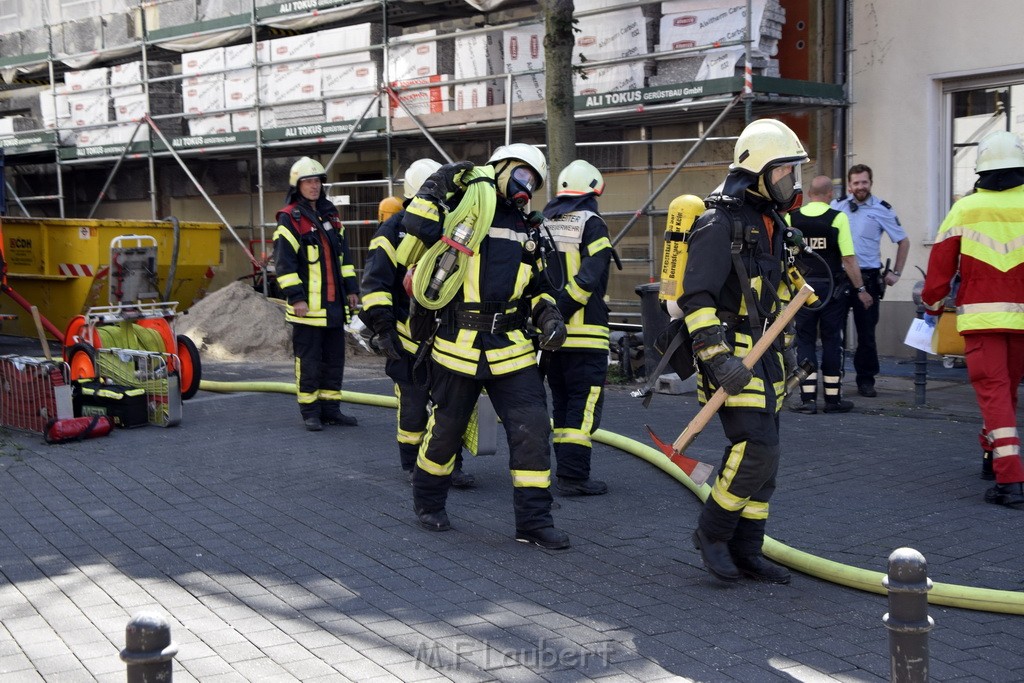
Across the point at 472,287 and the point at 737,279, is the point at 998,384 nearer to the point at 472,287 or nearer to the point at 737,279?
the point at 737,279

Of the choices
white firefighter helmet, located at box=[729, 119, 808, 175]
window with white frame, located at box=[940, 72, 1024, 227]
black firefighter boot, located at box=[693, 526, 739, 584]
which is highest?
window with white frame, located at box=[940, 72, 1024, 227]

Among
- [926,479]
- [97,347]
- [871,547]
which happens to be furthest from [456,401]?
[97,347]

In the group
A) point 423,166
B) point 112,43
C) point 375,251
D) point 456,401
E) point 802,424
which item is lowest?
point 802,424

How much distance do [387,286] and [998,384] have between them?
350cm

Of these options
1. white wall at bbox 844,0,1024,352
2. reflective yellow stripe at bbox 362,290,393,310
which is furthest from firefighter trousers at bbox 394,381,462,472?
white wall at bbox 844,0,1024,352

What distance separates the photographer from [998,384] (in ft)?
21.9

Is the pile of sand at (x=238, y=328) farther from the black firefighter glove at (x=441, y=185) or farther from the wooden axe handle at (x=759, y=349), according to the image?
the wooden axe handle at (x=759, y=349)

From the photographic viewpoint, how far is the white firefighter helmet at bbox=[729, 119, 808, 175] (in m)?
5.11

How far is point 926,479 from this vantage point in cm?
728

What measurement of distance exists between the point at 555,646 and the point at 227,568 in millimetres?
1849

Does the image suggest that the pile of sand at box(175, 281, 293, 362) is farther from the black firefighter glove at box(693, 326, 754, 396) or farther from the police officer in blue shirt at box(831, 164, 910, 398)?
the black firefighter glove at box(693, 326, 754, 396)

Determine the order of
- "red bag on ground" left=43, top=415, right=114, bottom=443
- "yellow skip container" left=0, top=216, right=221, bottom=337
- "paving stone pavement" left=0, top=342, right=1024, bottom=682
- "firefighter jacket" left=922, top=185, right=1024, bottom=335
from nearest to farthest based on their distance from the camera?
"paving stone pavement" left=0, top=342, right=1024, bottom=682 → "firefighter jacket" left=922, top=185, right=1024, bottom=335 → "red bag on ground" left=43, top=415, right=114, bottom=443 → "yellow skip container" left=0, top=216, right=221, bottom=337

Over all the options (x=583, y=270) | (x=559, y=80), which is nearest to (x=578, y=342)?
(x=583, y=270)

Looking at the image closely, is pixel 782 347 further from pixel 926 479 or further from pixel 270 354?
pixel 270 354
